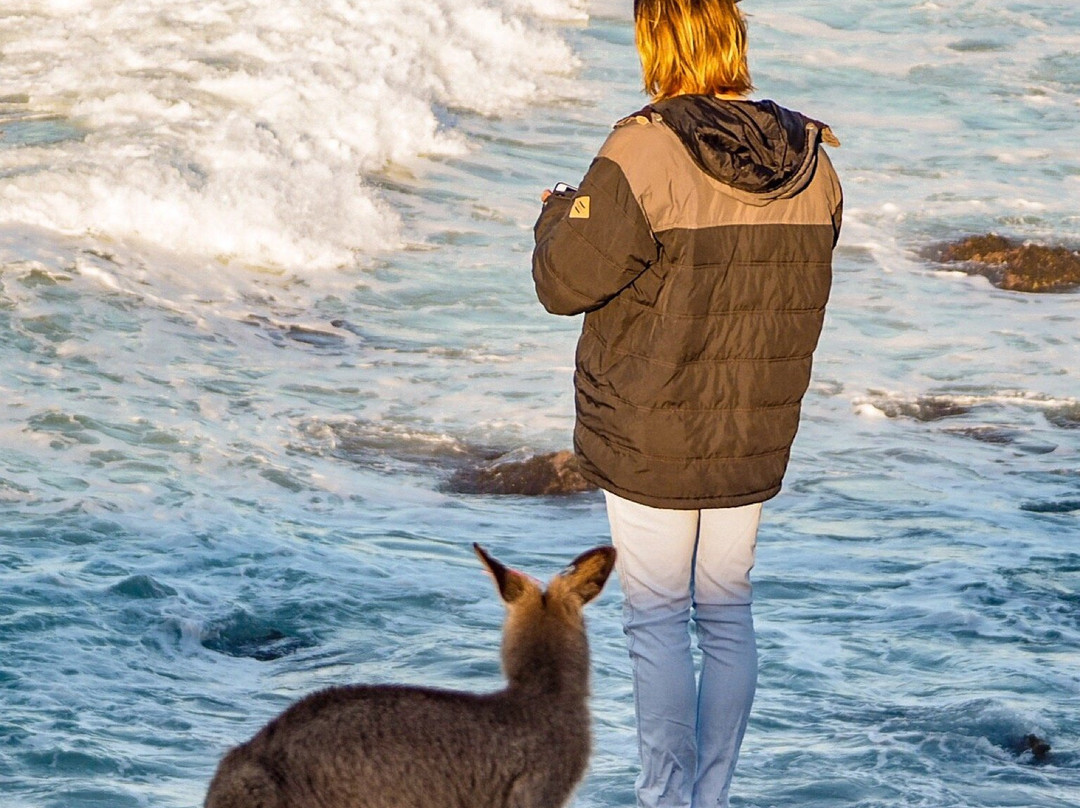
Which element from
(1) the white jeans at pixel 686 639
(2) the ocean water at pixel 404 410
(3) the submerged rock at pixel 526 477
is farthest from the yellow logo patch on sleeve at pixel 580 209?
(3) the submerged rock at pixel 526 477

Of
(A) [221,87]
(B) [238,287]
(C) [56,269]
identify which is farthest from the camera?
(A) [221,87]

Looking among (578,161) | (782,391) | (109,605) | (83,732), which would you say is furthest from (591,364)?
(578,161)

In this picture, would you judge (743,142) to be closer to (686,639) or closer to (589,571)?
(589,571)

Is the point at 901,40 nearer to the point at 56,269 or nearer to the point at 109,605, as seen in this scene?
→ the point at 56,269

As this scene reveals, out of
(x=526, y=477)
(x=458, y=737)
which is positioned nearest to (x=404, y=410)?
(x=526, y=477)

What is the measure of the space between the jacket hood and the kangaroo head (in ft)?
3.69

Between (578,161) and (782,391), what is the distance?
15.0m

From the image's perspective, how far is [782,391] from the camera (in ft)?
14.9

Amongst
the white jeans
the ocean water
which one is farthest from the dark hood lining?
the ocean water

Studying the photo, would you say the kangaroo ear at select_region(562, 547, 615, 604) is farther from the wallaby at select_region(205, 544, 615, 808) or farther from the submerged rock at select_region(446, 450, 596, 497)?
the submerged rock at select_region(446, 450, 596, 497)

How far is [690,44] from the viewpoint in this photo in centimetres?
438

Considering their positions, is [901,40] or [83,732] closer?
[83,732]

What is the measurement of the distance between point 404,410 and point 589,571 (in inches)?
282

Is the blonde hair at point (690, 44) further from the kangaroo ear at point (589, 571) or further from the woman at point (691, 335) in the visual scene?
the kangaroo ear at point (589, 571)
